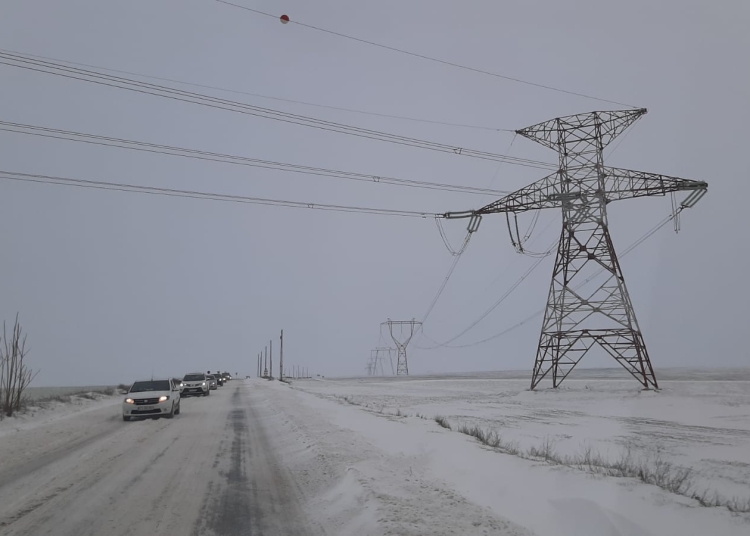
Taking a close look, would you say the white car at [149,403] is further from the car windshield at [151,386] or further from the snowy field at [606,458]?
the snowy field at [606,458]

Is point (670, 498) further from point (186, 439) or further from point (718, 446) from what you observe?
point (186, 439)

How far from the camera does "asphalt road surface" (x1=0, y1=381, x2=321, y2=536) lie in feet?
22.3

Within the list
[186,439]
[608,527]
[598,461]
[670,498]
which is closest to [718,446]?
[598,461]

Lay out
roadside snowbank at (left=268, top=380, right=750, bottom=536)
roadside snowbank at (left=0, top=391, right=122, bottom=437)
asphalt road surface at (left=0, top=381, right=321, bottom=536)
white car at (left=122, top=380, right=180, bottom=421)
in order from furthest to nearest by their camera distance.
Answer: white car at (left=122, top=380, right=180, bottom=421) < roadside snowbank at (left=0, top=391, right=122, bottom=437) < asphalt road surface at (left=0, top=381, right=321, bottom=536) < roadside snowbank at (left=268, top=380, right=750, bottom=536)

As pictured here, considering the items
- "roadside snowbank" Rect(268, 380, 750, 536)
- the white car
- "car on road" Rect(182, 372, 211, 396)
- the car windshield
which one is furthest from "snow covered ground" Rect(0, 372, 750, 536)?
"car on road" Rect(182, 372, 211, 396)

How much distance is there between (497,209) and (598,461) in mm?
21346

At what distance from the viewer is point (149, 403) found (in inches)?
891

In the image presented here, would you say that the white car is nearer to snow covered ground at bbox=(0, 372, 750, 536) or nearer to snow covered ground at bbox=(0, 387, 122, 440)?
snow covered ground at bbox=(0, 387, 122, 440)

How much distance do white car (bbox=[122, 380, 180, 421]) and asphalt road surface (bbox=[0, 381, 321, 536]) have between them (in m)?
5.81

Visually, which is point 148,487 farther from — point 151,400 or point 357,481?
point 151,400

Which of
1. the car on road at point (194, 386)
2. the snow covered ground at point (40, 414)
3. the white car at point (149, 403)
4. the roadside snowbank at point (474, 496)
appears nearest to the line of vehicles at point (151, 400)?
the white car at point (149, 403)

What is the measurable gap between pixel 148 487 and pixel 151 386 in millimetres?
16815

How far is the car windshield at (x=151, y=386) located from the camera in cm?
2407

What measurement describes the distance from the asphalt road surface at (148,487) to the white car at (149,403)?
19.1ft
